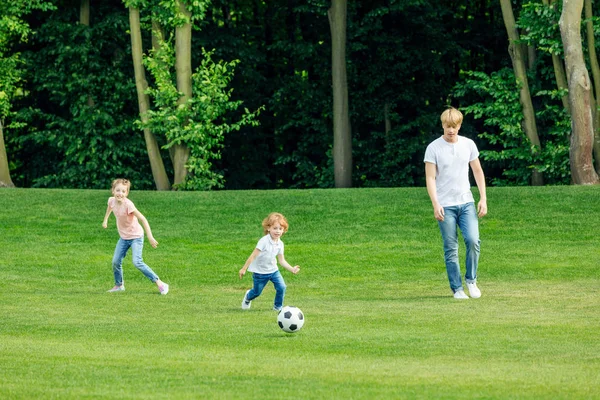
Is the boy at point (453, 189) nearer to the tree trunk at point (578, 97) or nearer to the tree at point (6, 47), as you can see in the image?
the tree trunk at point (578, 97)

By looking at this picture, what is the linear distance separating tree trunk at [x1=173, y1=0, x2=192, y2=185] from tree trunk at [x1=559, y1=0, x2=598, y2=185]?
963cm

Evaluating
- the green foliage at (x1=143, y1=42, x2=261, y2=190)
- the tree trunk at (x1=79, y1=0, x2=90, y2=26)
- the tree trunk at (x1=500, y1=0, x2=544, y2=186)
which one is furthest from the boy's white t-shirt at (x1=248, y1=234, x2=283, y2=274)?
the tree trunk at (x1=79, y1=0, x2=90, y2=26)

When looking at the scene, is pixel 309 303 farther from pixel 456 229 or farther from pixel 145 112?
pixel 145 112

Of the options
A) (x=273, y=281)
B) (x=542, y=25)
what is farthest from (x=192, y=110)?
(x=273, y=281)

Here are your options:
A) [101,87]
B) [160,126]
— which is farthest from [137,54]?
[101,87]

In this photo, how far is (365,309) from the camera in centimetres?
1216

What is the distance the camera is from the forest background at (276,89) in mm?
29359

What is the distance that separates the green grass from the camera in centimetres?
752

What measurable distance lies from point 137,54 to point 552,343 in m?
22.9

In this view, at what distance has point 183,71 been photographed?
96.1ft

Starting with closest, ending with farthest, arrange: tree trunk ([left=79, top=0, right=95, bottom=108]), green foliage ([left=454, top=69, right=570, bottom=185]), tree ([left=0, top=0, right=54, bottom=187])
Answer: green foliage ([left=454, top=69, right=570, bottom=185]) → tree ([left=0, top=0, right=54, bottom=187]) → tree trunk ([left=79, top=0, right=95, bottom=108])

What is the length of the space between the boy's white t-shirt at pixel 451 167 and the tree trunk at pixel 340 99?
21.3 m

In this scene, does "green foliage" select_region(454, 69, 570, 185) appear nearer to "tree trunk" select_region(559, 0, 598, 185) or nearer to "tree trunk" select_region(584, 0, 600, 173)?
"tree trunk" select_region(584, 0, 600, 173)

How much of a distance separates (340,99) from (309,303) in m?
21.1
